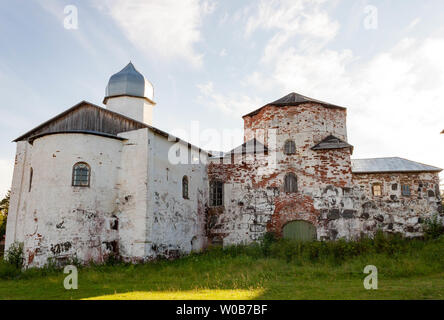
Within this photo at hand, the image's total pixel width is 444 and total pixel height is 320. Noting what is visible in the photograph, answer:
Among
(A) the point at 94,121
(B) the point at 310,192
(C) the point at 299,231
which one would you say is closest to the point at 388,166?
(B) the point at 310,192

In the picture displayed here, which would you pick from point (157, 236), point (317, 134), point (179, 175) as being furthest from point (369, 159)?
point (157, 236)

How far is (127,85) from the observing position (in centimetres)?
2055

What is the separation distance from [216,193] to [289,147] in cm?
459

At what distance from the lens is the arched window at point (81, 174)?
1570 cm

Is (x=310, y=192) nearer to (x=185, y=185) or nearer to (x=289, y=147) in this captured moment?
(x=289, y=147)

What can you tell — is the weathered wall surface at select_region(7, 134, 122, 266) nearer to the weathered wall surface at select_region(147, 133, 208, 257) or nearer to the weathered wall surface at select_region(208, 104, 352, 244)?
the weathered wall surface at select_region(147, 133, 208, 257)

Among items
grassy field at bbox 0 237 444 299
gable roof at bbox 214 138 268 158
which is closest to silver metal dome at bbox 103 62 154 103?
gable roof at bbox 214 138 268 158

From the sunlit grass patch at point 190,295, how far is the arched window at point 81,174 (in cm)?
696

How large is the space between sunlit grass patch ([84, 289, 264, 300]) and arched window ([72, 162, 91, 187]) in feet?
22.8

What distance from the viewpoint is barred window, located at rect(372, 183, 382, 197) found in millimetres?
19141

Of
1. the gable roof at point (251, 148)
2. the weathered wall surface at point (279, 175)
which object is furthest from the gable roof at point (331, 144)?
the gable roof at point (251, 148)

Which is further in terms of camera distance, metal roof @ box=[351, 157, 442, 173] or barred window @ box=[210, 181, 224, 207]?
barred window @ box=[210, 181, 224, 207]

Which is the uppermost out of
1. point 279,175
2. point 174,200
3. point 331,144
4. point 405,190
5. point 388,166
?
point 331,144

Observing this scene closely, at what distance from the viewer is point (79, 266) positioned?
14.8 meters
